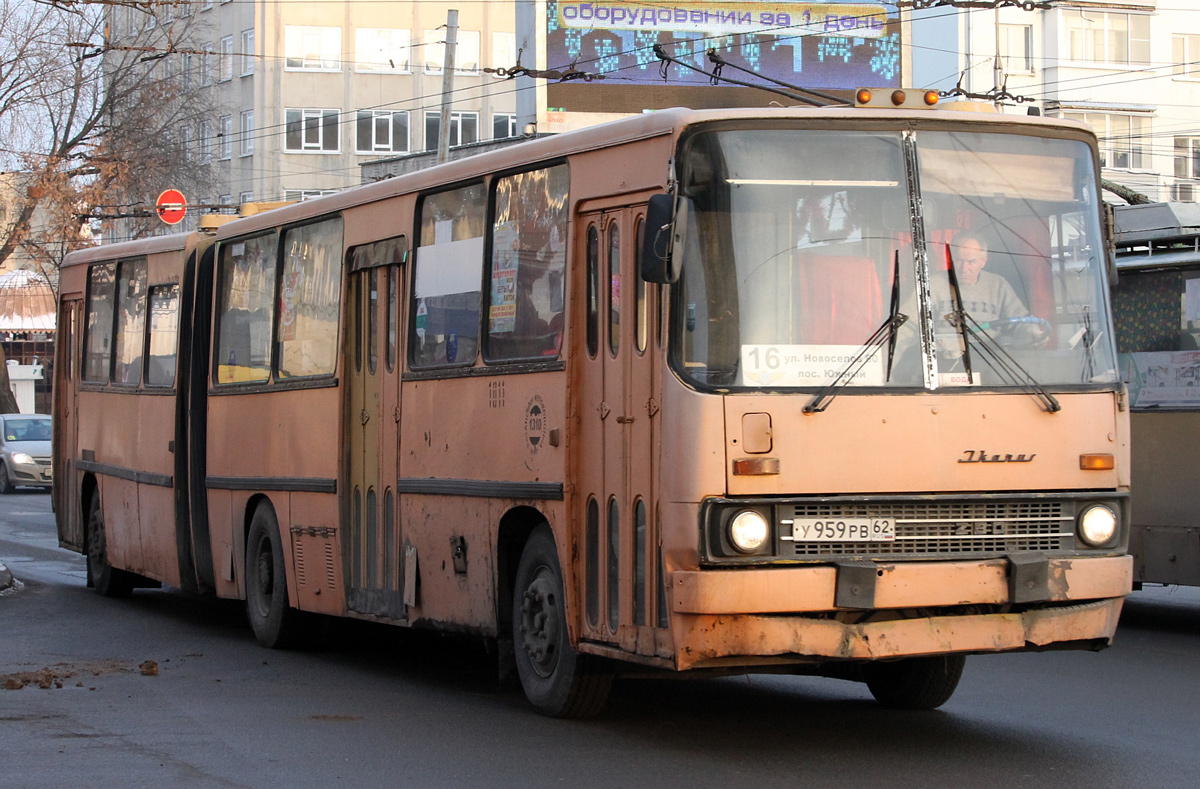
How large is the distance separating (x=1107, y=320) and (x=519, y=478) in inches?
122

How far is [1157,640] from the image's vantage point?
1334 cm

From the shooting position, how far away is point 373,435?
11539 millimetres

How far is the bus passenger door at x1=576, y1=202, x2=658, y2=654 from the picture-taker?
8.27m

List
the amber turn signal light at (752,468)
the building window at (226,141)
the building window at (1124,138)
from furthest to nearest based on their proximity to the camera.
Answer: the building window at (226,141) < the building window at (1124,138) < the amber turn signal light at (752,468)

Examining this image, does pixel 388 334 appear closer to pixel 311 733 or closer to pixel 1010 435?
pixel 311 733

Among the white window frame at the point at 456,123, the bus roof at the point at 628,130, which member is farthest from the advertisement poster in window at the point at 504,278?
the white window frame at the point at 456,123

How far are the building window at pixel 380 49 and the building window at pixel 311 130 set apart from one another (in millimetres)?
2283

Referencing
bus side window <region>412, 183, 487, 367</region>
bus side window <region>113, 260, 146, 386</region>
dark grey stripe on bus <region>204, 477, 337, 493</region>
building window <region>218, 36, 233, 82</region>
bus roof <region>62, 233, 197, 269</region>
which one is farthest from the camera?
building window <region>218, 36, 233, 82</region>

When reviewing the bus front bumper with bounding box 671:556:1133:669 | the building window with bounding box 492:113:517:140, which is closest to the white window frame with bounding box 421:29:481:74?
the building window with bounding box 492:113:517:140

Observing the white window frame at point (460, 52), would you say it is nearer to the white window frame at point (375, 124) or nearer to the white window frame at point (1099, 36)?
the white window frame at point (375, 124)

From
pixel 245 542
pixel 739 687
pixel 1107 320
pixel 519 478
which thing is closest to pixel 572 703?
pixel 519 478

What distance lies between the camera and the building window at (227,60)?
232ft

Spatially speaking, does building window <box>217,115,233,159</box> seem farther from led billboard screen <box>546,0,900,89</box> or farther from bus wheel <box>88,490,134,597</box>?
bus wheel <box>88,490,134,597</box>

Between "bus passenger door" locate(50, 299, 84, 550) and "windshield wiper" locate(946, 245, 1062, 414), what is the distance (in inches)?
454
